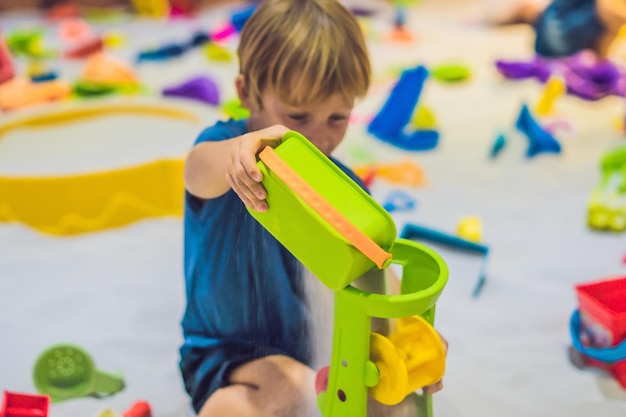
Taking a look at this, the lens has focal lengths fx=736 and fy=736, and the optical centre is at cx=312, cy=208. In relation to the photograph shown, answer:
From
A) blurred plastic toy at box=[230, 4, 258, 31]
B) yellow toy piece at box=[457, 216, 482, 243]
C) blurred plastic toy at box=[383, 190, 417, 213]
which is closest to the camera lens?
blurred plastic toy at box=[230, 4, 258, 31]

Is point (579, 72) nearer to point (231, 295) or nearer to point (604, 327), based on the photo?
point (604, 327)

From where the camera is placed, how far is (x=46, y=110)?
167 centimetres

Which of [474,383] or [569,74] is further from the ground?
[569,74]

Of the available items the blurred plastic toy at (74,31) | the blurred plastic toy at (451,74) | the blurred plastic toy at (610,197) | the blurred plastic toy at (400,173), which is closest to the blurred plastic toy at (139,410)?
the blurred plastic toy at (400,173)

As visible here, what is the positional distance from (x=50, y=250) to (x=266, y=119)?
26.3 inches

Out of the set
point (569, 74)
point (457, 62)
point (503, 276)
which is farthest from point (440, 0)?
point (503, 276)

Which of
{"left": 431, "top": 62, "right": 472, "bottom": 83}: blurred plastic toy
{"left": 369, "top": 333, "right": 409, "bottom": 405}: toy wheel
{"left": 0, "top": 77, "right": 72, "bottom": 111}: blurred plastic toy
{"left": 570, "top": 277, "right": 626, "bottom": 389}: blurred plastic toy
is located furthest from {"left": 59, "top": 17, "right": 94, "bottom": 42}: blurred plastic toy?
{"left": 369, "top": 333, "right": 409, "bottom": 405}: toy wheel

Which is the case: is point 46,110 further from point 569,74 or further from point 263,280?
point 569,74

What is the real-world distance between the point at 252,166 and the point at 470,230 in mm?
747

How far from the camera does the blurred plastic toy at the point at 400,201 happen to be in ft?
4.68

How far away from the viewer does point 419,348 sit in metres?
0.69

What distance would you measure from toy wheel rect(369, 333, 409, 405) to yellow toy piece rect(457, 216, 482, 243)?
25.6 inches

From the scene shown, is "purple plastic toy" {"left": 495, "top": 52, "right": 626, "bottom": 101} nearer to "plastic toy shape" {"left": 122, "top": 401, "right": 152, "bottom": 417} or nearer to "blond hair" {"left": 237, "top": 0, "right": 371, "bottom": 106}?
"blond hair" {"left": 237, "top": 0, "right": 371, "bottom": 106}

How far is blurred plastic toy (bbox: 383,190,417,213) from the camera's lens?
143cm
